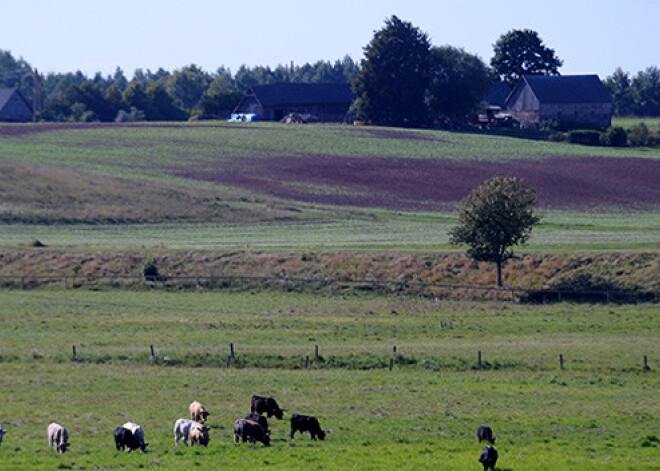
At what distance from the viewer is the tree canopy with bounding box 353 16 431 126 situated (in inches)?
5989

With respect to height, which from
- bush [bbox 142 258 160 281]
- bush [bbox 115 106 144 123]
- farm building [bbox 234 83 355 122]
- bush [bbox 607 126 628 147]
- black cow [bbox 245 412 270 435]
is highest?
farm building [bbox 234 83 355 122]

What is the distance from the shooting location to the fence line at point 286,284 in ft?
185

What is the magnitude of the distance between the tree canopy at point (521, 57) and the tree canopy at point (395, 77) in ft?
119

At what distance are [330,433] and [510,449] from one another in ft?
16.1

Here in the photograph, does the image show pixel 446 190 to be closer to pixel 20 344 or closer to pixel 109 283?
pixel 109 283

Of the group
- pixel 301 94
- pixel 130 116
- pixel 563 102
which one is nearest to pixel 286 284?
pixel 563 102

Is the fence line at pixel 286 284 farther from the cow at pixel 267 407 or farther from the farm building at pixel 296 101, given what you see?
the farm building at pixel 296 101

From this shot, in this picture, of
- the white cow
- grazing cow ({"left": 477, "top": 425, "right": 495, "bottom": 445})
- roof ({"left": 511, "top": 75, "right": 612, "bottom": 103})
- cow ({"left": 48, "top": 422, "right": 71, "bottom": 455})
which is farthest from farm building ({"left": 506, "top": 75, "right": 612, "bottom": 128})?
cow ({"left": 48, "top": 422, "right": 71, "bottom": 455})

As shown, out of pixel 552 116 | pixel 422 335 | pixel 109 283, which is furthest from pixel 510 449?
pixel 552 116

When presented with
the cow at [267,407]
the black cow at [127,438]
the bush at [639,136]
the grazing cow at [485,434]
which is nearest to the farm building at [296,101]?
the bush at [639,136]

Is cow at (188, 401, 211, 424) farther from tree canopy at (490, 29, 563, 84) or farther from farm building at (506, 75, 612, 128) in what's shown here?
tree canopy at (490, 29, 563, 84)

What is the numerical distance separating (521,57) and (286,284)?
14087 cm

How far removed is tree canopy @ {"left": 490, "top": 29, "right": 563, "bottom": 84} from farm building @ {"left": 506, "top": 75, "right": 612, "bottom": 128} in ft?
71.7

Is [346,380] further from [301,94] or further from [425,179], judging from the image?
[301,94]
